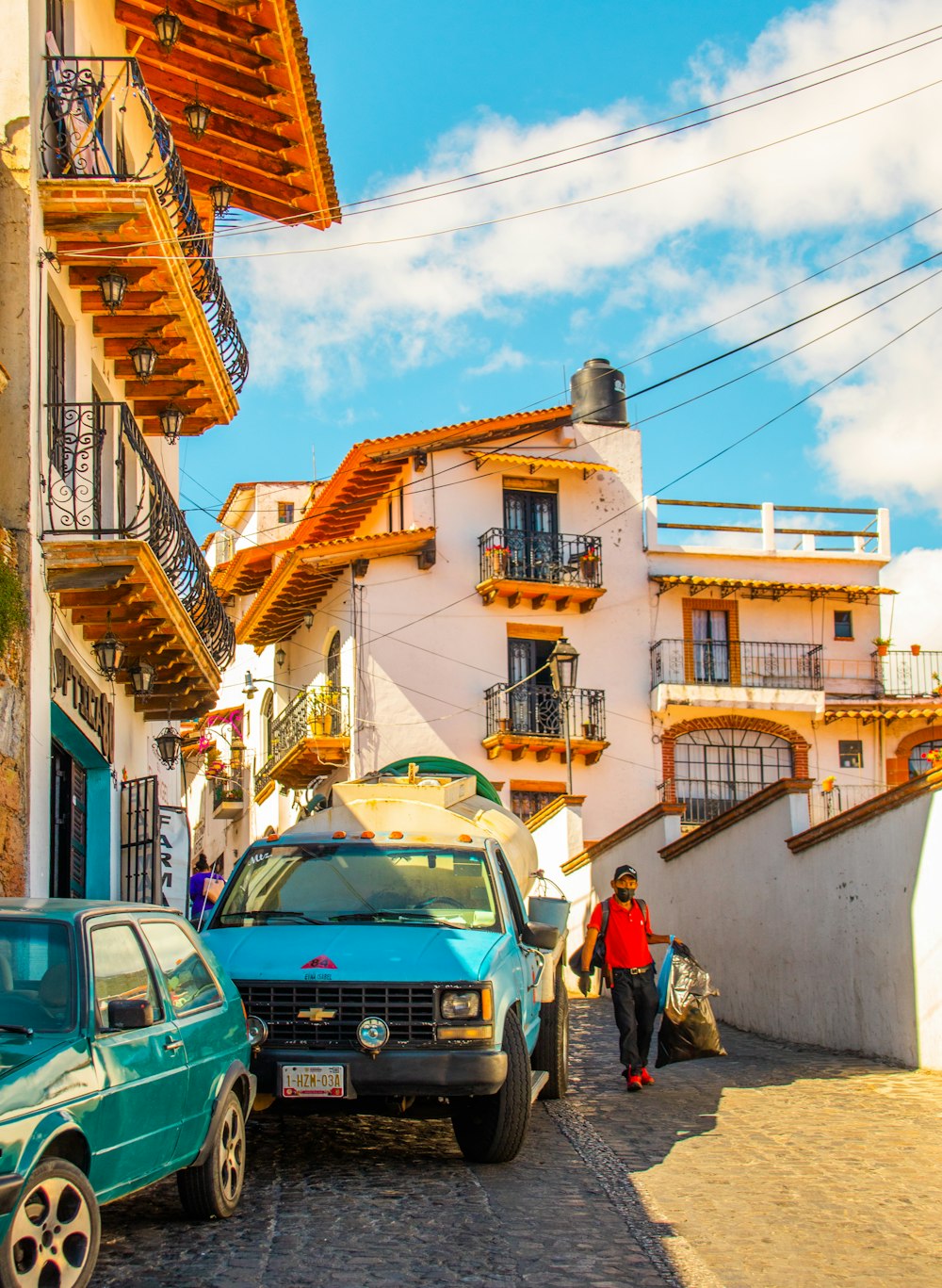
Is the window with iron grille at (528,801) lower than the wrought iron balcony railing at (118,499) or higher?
lower

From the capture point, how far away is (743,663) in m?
39.6

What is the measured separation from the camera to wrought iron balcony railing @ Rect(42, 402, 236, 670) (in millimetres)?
14141

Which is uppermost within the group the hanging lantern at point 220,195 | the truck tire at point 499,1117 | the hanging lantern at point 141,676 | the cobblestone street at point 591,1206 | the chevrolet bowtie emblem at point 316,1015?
the hanging lantern at point 220,195

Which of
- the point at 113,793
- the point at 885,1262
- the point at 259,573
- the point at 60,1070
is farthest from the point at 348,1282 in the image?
the point at 259,573

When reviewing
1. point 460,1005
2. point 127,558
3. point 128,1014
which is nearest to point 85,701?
point 127,558

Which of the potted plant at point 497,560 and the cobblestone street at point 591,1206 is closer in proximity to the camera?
the cobblestone street at point 591,1206

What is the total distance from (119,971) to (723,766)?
33.3 metres

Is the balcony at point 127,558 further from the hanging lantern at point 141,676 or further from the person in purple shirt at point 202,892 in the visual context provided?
the person in purple shirt at point 202,892

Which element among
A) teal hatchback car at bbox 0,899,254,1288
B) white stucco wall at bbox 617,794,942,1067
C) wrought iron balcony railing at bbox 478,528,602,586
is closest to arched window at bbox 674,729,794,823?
wrought iron balcony railing at bbox 478,528,602,586

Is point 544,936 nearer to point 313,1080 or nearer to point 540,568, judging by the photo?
point 313,1080

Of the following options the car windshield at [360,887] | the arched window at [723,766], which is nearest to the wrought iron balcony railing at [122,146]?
the car windshield at [360,887]

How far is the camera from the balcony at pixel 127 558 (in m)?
13.8

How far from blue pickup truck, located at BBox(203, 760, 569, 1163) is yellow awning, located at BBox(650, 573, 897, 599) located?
92.5 ft

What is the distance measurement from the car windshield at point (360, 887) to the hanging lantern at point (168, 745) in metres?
10.8
